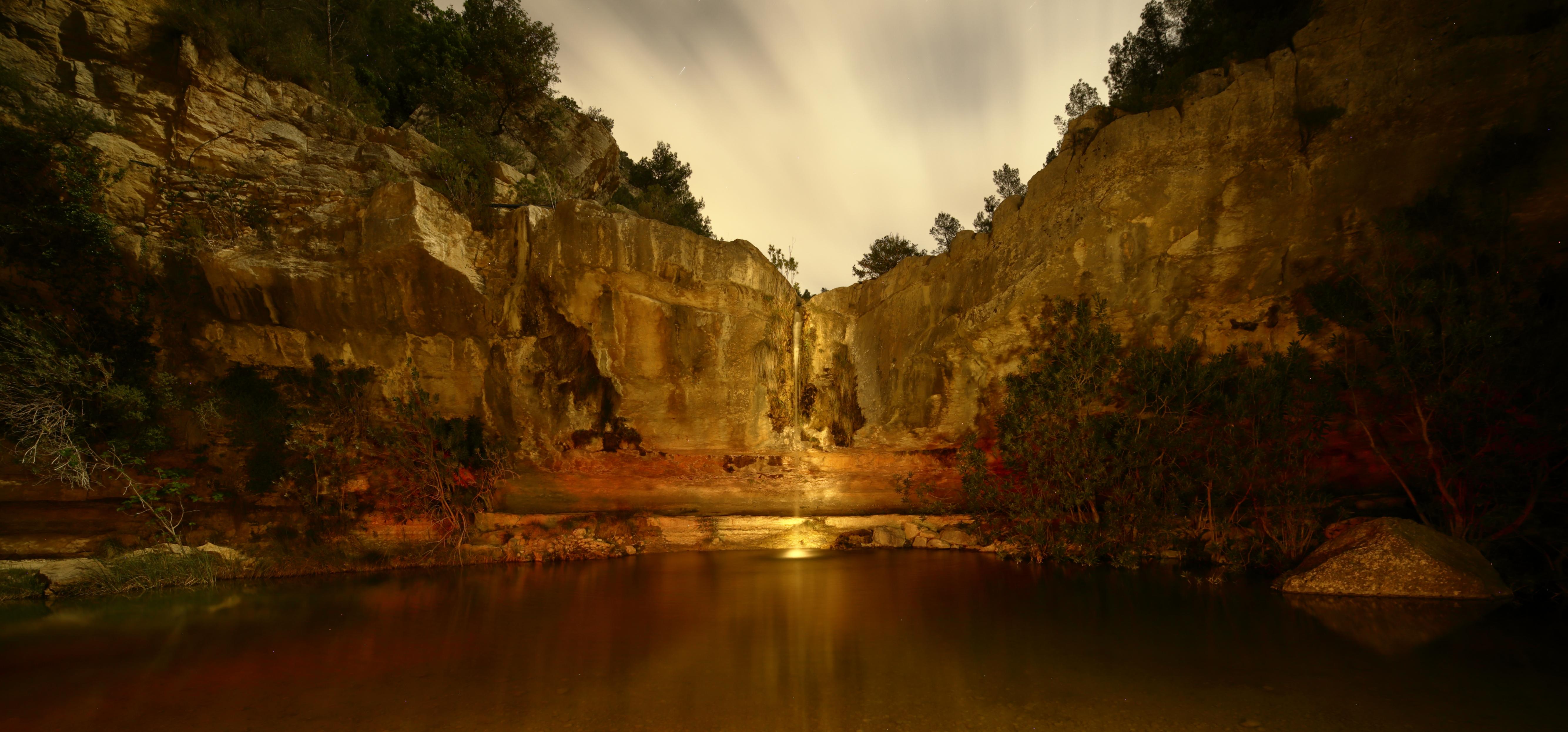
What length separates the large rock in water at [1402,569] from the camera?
6734 millimetres

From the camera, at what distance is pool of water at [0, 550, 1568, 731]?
3.79 meters

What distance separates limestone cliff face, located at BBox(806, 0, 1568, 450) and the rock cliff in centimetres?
4

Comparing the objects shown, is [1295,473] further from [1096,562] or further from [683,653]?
[683,653]

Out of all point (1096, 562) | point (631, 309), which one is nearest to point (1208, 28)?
point (1096, 562)

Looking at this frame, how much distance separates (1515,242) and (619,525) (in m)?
14.4

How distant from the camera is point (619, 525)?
12.0 metres

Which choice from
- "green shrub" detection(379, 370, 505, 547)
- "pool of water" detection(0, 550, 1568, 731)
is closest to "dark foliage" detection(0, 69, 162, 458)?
"pool of water" detection(0, 550, 1568, 731)

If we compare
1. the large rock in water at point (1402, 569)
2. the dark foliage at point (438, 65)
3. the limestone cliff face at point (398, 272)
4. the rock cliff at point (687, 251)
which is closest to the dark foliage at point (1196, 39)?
the rock cliff at point (687, 251)

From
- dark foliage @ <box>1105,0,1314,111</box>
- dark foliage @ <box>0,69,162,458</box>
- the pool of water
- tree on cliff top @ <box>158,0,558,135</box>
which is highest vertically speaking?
tree on cliff top @ <box>158,0,558,135</box>

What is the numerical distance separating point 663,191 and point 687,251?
890 cm

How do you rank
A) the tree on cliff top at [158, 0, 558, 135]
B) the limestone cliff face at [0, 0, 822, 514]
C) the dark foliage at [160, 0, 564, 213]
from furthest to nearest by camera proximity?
the tree on cliff top at [158, 0, 558, 135], the dark foliage at [160, 0, 564, 213], the limestone cliff face at [0, 0, 822, 514]

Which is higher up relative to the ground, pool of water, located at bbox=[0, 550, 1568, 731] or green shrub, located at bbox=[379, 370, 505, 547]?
green shrub, located at bbox=[379, 370, 505, 547]

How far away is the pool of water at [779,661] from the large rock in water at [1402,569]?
434 millimetres

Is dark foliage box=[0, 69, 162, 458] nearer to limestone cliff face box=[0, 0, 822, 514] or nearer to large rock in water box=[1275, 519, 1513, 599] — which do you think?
limestone cliff face box=[0, 0, 822, 514]
